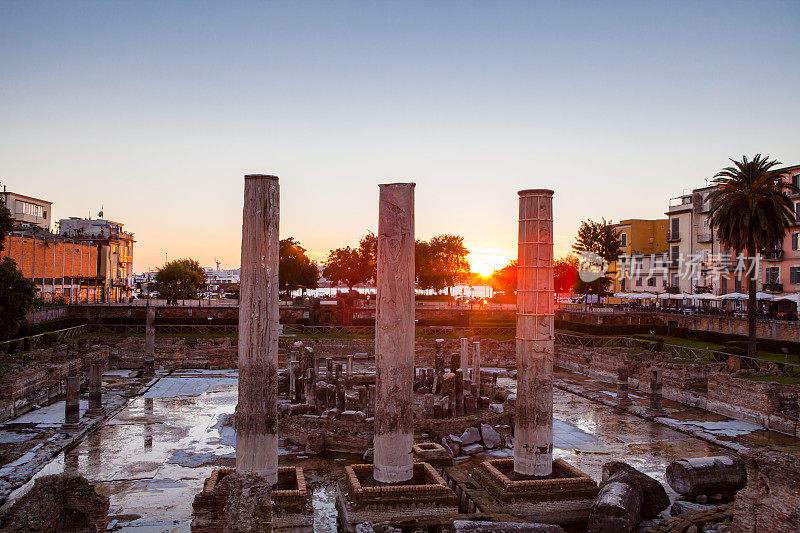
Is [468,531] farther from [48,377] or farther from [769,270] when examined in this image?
[769,270]

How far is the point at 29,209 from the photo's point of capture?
222 feet

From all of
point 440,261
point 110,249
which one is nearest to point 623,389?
point 440,261

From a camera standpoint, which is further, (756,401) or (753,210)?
(753,210)

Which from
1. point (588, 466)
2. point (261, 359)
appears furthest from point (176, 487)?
point (588, 466)

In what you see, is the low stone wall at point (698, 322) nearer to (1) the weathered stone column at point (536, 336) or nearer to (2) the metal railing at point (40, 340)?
(1) the weathered stone column at point (536, 336)

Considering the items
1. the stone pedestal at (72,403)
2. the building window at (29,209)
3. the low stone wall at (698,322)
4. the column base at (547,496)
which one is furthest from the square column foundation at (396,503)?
the building window at (29,209)

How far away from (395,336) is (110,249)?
65.3 metres

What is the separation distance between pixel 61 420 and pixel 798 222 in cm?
4405

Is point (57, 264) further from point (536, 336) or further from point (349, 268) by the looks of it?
point (536, 336)

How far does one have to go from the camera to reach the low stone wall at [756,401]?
2044 cm

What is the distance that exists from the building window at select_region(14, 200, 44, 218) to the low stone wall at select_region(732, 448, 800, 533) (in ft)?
236

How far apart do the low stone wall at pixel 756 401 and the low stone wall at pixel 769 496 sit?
11394 mm

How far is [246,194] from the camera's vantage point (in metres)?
11.0

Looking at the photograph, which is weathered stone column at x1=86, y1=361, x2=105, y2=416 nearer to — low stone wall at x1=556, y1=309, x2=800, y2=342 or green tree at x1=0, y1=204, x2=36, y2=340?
green tree at x1=0, y1=204, x2=36, y2=340
